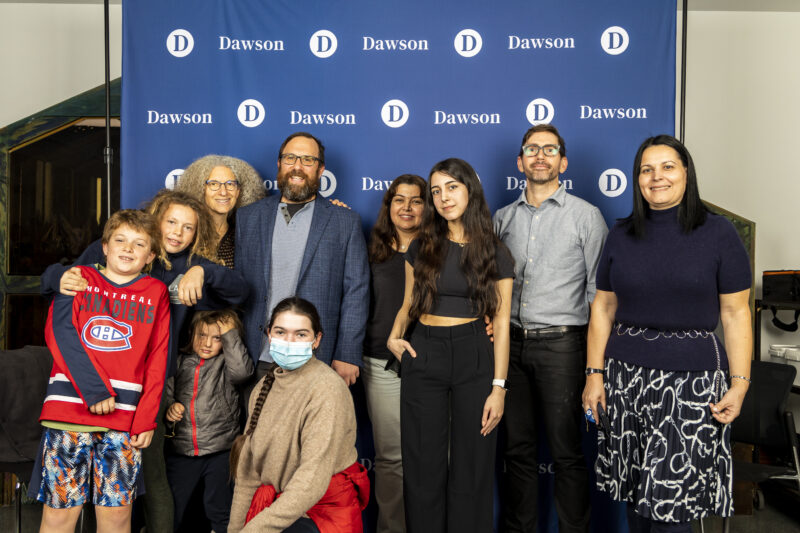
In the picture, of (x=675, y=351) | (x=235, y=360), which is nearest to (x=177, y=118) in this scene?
(x=235, y=360)

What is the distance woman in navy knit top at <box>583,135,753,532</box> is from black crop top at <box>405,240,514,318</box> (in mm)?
456

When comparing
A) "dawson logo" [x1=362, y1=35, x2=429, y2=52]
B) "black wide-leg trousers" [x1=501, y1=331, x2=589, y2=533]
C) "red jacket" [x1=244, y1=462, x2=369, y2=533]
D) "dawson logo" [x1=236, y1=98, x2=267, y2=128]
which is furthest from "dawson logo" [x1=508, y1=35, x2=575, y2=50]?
"red jacket" [x1=244, y1=462, x2=369, y2=533]

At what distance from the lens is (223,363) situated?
8.64ft

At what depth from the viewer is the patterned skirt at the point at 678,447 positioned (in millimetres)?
1915

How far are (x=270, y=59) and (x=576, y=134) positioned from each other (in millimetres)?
1699

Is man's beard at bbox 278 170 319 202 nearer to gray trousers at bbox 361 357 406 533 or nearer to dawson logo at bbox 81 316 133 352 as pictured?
gray trousers at bbox 361 357 406 533

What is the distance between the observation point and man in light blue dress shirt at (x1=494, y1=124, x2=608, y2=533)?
2.60 m

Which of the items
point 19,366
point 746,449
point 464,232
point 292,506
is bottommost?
point 746,449

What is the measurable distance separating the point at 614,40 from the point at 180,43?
7.65 feet

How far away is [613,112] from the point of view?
3215 mm

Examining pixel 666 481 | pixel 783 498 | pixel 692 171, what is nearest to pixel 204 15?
pixel 692 171

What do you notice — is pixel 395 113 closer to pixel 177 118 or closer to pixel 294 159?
pixel 294 159

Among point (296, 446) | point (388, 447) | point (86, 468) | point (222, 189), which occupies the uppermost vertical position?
point (222, 189)

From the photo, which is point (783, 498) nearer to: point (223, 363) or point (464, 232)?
point (464, 232)
